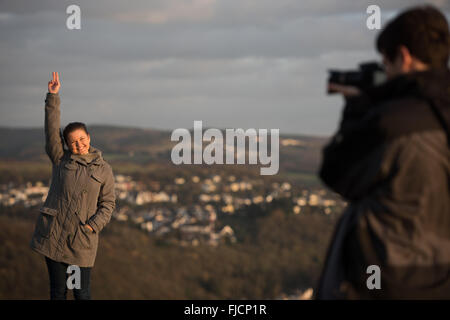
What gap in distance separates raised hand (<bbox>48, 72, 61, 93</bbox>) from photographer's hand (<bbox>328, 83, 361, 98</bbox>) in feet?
9.06

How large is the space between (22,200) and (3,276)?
8996 millimetres

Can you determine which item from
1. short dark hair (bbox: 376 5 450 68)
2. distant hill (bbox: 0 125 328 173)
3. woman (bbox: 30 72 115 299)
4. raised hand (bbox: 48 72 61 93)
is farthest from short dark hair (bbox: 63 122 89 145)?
distant hill (bbox: 0 125 328 173)

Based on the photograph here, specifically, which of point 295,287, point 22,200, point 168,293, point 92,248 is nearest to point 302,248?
point 295,287

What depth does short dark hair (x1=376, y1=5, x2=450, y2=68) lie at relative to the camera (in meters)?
2.10

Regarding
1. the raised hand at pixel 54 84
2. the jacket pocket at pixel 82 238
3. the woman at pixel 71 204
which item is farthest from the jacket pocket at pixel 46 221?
the raised hand at pixel 54 84

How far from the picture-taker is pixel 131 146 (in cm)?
4894

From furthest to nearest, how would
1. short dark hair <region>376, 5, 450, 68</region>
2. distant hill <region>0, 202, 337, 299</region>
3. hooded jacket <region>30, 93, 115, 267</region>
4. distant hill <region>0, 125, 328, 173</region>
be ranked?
distant hill <region>0, 125, 328, 173</region>
distant hill <region>0, 202, 337, 299</region>
hooded jacket <region>30, 93, 115, 267</region>
short dark hair <region>376, 5, 450, 68</region>

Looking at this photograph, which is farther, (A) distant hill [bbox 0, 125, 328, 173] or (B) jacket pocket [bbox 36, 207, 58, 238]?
(A) distant hill [bbox 0, 125, 328, 173]

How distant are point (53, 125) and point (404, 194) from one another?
3.10 meters

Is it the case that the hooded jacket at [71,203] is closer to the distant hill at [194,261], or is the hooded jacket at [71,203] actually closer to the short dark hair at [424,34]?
the short dark hair at [424,34]

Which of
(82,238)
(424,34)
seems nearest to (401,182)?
(424,34)

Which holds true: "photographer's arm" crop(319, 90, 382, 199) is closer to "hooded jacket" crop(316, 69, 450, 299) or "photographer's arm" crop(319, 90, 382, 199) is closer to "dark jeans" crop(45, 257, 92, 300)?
"hooded jacket" crop(316, 69, 450, 299)

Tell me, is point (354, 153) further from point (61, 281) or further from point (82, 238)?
point (61, 281)
